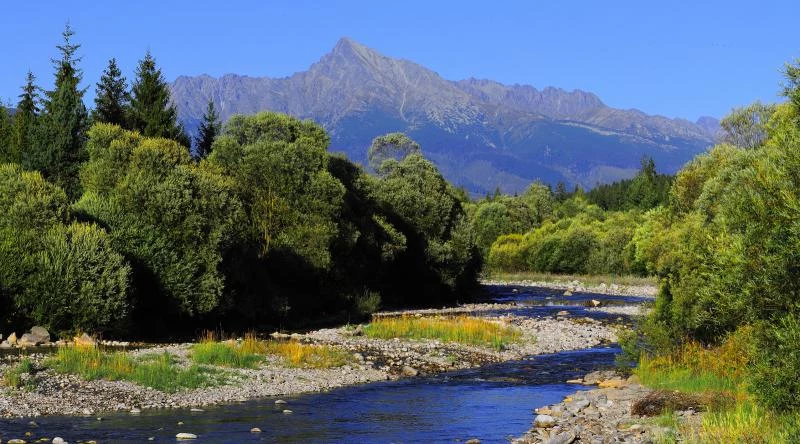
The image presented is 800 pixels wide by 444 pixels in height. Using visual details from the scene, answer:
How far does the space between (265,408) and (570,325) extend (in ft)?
108

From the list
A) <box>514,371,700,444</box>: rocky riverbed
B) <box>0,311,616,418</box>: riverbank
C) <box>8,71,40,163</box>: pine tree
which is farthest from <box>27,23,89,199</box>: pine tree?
<box>514,371,700,444</box>: rocky riverbed

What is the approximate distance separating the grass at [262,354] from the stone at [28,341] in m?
7.97

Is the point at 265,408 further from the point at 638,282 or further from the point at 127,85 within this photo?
the point at 638,282

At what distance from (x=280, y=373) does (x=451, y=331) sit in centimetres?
1546

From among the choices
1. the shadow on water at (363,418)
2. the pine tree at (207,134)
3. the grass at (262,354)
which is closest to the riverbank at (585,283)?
the pine tree at (207,134)

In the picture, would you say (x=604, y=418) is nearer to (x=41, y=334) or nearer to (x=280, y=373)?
(x=280, y=373)

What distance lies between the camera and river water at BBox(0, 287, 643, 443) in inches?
965

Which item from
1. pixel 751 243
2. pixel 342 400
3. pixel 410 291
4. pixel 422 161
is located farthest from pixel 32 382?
pixel 422 161

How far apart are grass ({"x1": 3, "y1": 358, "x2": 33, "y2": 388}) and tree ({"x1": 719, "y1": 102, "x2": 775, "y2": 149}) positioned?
54.8 m

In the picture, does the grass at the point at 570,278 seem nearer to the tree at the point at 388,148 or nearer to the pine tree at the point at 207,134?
the tree at the point at 388,148

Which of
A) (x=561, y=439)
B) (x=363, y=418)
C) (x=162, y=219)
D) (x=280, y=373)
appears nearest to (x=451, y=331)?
(x=280, y=373)

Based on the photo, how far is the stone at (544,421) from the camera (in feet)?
84.8

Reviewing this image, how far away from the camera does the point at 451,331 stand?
48.4 meters

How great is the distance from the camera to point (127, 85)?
81875mm
